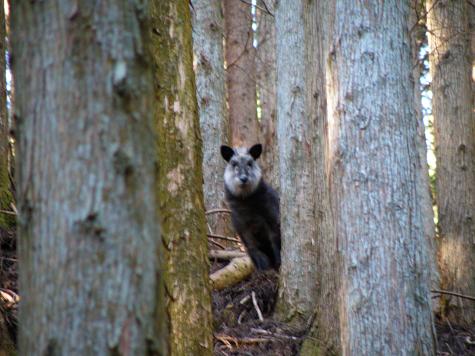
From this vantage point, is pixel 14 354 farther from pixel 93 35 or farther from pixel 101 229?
pixel 93 35

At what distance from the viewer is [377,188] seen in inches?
172

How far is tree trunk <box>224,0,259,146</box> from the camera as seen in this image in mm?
14328

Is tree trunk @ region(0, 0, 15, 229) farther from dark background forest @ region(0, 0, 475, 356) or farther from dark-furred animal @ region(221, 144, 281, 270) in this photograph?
dark-furred animal @ region(221, 144, 281, 270)

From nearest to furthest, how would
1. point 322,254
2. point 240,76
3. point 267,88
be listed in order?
point 322,254 < point 240,76 < point 267,88

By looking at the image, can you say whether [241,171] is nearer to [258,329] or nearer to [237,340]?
[258,329]

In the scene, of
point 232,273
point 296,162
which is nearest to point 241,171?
point 232,273

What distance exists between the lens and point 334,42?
4.67m

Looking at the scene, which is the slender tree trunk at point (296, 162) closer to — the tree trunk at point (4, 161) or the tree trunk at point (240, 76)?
the tree trunk at point (4, 161)

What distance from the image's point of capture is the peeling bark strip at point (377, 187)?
4.29m

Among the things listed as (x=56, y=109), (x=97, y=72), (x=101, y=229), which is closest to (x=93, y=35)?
(x=97, y=72)

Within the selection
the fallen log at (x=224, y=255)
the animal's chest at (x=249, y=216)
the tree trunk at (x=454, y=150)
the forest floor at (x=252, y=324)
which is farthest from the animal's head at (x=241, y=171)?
the tree trunk at (x=454, y=150)

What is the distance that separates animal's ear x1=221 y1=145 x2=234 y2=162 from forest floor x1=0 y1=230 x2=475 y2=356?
1933mm

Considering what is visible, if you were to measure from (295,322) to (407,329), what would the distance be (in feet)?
9.34

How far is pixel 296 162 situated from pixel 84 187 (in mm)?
5146
